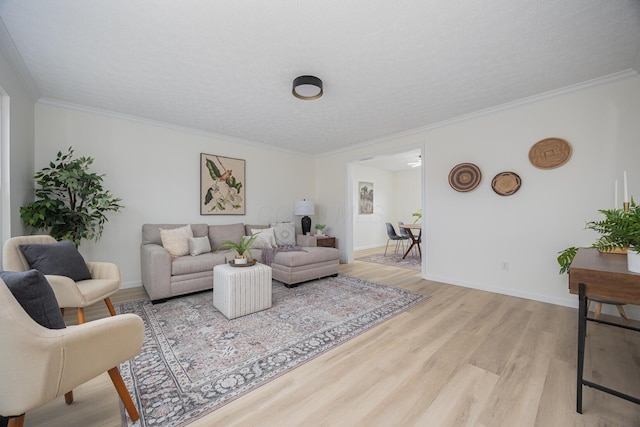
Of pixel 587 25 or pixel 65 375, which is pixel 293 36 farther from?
pixel 65 375

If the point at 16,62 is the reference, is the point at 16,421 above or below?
below

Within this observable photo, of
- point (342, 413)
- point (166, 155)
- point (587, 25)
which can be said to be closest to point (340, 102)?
point (587, 25)

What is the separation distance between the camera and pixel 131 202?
3.54 meters

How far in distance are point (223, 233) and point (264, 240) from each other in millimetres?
670

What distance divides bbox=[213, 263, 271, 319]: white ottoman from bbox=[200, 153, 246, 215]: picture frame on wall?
1.89 m

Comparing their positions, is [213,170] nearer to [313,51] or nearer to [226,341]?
[313,51]

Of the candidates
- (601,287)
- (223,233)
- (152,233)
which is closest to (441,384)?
(601,287)

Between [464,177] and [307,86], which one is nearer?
[307,86]

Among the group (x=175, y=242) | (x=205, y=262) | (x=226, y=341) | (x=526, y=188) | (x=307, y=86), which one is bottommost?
(x=226, y=341)

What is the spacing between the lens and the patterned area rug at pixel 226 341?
1.44 meters

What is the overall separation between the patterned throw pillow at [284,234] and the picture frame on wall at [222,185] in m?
0.79

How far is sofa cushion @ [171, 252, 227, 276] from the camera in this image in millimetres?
2990

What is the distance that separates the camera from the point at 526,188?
9.99 feet

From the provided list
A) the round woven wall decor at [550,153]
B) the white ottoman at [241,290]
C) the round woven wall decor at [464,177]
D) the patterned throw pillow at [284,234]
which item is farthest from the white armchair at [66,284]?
the round woven wall decor at [550,153]
